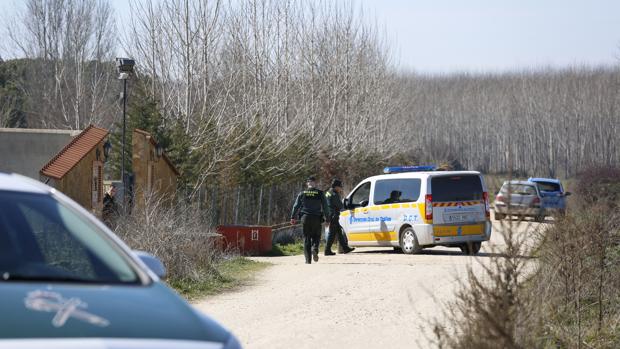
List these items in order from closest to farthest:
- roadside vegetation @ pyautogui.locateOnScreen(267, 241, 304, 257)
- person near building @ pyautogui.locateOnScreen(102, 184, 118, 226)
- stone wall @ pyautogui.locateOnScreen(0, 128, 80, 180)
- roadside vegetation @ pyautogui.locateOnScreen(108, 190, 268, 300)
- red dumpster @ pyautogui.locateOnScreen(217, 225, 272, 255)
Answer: roadside vegetation @ pyautogui.locateOnScreen(108, 190, 268, 300)
person near building @ pyautogui.locateOnScreen(102, 184, 118, 226)
red dumpster @ pyautogui.locateOnScreen(217, 225, 272, 255)
roadside vegetation @ pyautogui.locateOnScreen(267, 241, 304, 257)
stone wall @ pyautogui.locateOnScreen(0, 128, 80, 180)

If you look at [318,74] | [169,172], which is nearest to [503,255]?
[169,172]

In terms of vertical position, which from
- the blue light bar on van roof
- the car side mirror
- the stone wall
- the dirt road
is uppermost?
the stone wall

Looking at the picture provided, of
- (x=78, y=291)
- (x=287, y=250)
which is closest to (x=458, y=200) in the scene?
(x=287, y=250)

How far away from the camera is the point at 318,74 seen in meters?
51.8

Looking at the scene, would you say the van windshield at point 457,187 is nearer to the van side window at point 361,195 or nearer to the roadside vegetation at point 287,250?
the van side window at point 361,195

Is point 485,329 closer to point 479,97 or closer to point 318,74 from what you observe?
point 318,74

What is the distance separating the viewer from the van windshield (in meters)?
23.2

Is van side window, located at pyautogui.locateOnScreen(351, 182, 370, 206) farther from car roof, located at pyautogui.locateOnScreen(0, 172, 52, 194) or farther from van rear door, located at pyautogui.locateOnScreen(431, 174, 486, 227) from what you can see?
car roof, located at pyautogui.locateOnScreen(0, 172, 52, 194)

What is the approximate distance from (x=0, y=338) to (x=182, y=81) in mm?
28866

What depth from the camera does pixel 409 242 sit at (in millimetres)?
23875

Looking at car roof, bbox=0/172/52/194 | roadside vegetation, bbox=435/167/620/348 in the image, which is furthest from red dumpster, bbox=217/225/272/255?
car roof, bbox=0/172/52/194

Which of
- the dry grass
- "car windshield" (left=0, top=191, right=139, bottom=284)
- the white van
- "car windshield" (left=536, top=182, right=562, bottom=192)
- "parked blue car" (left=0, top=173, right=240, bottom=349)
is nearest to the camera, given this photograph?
"parked blue car" (left=0, top=173, right=240, bottom=349)

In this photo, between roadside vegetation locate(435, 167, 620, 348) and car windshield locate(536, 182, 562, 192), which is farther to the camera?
car windshield locate(536, 182, 562, 192)

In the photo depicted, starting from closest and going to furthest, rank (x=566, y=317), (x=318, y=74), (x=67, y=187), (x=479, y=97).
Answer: (x=566, y=317)
(x=67, y=187)
(x=318, y=74)
(x=479, y=97)
